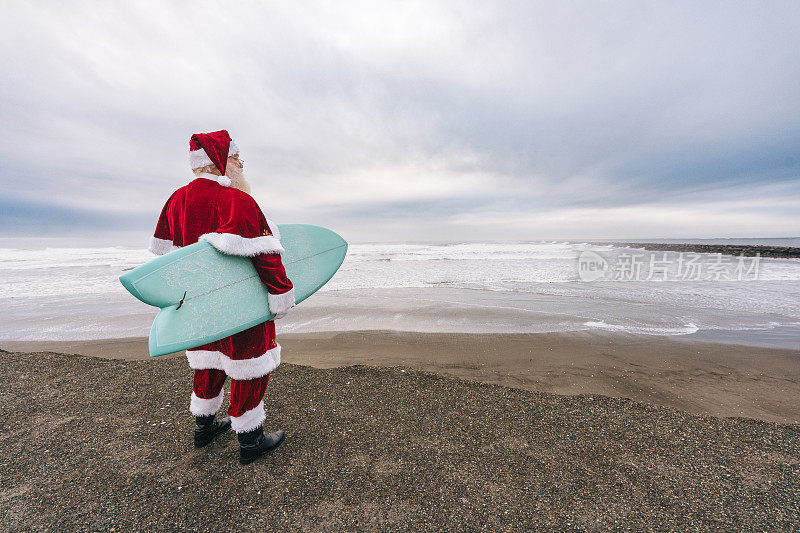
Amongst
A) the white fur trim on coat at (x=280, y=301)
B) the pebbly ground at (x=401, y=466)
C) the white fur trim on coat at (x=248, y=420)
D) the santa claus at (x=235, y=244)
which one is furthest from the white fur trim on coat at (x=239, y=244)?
the pebbly ground at (x=401, y=466)

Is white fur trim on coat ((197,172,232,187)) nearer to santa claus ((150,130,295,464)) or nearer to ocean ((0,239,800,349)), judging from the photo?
santa claus ((150,130,295,464))

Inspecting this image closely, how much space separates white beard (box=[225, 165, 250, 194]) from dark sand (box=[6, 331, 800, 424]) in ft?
8.71

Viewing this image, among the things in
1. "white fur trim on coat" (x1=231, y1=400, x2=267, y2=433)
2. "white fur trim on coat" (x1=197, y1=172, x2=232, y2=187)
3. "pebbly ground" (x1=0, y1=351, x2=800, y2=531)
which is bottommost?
"pebbly ground" (x1=0, y1=351, x2=800, y2=531)

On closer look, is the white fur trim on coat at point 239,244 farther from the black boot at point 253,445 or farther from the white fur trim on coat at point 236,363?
the black boot at point 253,445

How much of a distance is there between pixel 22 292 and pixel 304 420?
13.9 m

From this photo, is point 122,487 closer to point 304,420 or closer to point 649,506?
point 304,420

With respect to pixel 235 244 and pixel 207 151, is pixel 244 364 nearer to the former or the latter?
pixel 235 244

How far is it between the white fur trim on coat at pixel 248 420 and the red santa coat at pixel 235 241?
32cm

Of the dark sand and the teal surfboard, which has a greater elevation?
the teal surfboard

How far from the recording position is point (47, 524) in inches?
73.5

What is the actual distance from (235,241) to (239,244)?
0.03 m

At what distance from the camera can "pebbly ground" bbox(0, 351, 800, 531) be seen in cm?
192

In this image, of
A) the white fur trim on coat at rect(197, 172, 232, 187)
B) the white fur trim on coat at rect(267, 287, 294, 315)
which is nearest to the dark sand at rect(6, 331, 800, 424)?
the white fur trim on coat at rect(267, 287, 294, 315)

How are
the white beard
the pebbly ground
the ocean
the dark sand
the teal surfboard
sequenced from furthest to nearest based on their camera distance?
the ocean
the dark sand
the white beard
the teal surfboard
the pebbly ground
